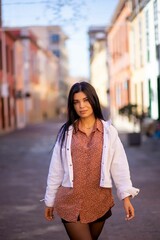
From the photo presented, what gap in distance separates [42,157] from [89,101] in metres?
13.6

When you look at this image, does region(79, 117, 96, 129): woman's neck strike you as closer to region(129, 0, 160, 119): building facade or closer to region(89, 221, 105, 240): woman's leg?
region(89, 221, 105, 240): woman's leg

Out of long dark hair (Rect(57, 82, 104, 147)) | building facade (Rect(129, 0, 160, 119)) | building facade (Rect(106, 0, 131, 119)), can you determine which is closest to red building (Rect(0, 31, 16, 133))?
building facade (Rect(106, 0, 131, 119))

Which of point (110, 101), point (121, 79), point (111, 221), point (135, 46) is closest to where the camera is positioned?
point (111, 221)

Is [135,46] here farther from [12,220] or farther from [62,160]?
[62,160]

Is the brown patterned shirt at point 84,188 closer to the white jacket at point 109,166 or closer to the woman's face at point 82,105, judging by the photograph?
the white jacket at point 109,166

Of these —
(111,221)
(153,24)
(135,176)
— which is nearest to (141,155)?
(135,176)

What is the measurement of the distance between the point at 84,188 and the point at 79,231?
0.92 ft

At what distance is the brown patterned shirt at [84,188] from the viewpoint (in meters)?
4.02

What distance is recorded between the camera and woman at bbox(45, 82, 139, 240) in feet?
13.2

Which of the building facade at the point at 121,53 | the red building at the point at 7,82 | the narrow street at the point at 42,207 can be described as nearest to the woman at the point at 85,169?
the narrow street at the point at 42,207

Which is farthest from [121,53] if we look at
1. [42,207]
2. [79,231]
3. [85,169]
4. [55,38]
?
[55,38]

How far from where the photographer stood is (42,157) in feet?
57.6

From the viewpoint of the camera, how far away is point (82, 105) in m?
4.09

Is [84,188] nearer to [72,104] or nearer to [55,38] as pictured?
[72,104]
